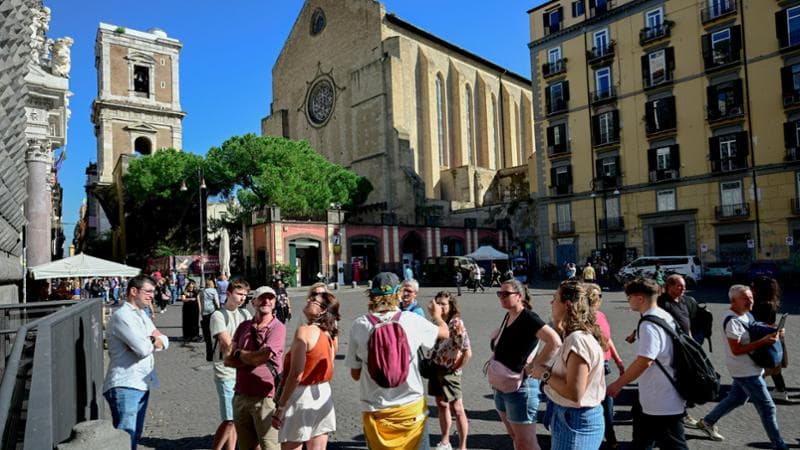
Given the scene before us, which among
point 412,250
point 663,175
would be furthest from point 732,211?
point 412,250

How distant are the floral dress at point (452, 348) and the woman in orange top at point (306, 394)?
55.5 inches

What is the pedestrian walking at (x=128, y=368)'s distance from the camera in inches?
166

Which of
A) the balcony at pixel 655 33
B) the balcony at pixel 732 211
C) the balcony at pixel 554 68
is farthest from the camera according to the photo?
the balcony at pixel 554 68

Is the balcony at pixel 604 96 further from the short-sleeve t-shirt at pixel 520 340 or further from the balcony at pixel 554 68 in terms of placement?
the short-sleeve t-shirt at pixel 520 340

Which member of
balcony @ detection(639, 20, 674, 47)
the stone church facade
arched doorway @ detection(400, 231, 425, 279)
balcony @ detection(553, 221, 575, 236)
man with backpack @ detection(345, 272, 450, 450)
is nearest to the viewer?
man with backpack @ detection(345, 272, 450, 450)

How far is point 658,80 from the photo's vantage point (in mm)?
30203

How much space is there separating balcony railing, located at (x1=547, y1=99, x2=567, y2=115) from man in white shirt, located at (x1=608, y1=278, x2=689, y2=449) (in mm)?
32539

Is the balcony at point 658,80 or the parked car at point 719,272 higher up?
the balcony at point 658,80

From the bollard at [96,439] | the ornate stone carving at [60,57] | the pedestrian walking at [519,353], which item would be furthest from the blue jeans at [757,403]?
the ornate stone carving at [60,57]

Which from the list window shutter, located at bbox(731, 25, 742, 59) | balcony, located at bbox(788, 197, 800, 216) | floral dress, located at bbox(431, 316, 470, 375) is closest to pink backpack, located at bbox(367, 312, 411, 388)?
floral dress, located at bbox(431, 316, 470, 375)

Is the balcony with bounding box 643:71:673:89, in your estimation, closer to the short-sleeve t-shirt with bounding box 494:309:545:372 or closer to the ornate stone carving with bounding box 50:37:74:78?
the ornate stone carving with bounding box 50:37:74:78

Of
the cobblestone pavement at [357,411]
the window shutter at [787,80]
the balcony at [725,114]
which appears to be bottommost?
A: the cobblestone pavement at [357,411]

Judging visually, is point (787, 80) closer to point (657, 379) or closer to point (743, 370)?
point (743, 370)

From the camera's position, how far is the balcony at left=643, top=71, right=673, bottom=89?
29781mm
